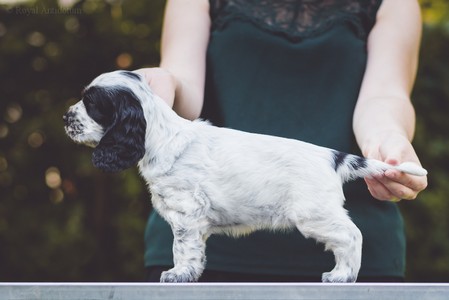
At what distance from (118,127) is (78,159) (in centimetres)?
304

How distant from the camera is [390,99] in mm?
2340

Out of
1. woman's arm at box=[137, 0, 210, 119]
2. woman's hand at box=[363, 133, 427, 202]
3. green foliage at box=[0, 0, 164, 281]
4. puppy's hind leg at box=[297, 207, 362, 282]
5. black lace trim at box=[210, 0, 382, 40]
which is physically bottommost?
green foliage at box=[0, 0, 164, 281]

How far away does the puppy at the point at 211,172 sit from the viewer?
165 cm

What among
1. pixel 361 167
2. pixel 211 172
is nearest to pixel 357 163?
pixel 361 167

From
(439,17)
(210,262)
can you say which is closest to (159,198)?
(210,262)

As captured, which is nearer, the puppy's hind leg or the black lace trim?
the puppy's hind leg

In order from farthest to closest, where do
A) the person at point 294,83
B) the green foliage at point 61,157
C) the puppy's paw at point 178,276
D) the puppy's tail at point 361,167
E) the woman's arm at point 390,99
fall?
the green foliage at point 61,157, the person at point 294,83, the woman's arm at point 390,99, the puppy's tail at point 361,167, the puppy's paw at point 178,276

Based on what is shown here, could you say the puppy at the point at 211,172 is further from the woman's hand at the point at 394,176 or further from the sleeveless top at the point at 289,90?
the sleeveless top at the point at 289,90

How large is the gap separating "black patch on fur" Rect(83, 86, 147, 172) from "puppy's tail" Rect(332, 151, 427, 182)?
1.74 feet

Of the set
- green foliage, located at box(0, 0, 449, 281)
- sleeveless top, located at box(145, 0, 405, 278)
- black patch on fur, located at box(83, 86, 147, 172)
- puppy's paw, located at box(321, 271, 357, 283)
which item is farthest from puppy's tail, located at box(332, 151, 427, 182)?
green foliage, located at box(0, 0, 449, 281)

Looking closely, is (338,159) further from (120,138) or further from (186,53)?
(186,53)

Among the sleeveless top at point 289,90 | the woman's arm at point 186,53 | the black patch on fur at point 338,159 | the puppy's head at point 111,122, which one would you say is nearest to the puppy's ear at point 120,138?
the puppy's head at point 111,122

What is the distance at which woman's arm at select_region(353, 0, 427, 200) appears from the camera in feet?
6.08

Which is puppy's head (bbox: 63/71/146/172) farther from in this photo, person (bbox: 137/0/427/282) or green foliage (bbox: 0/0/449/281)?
green foliage (bbox: 0/0/449/281)
